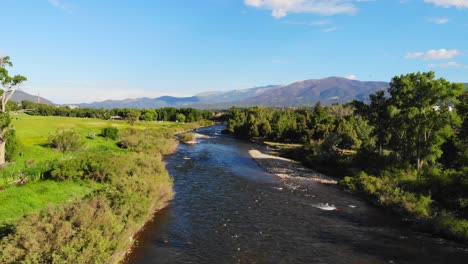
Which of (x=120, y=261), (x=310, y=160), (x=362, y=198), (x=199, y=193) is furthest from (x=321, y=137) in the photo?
(x=120, y=261)

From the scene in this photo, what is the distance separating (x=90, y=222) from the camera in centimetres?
2142

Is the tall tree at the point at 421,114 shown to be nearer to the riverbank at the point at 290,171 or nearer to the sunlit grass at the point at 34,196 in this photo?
the riverbank at the point at 290,171

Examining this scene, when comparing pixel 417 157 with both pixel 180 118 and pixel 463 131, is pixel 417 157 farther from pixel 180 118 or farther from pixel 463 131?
pixel 180 118

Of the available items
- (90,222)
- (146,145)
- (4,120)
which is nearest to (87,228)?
(90,222)

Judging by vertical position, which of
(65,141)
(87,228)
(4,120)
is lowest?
(87,228)

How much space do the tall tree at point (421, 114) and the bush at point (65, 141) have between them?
52933mm

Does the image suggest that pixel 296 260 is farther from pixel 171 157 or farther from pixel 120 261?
pixel 171 157

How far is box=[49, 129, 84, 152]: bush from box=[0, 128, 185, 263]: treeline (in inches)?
712

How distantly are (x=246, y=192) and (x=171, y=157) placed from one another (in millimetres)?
31105

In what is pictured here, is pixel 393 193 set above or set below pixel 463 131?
below

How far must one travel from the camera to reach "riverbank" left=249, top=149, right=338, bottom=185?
52375 mm

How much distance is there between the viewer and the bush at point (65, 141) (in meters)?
55.5

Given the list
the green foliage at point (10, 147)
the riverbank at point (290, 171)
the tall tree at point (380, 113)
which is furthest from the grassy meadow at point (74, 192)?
the tall tree at point (380, 113)

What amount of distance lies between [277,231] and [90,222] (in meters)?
16.3
